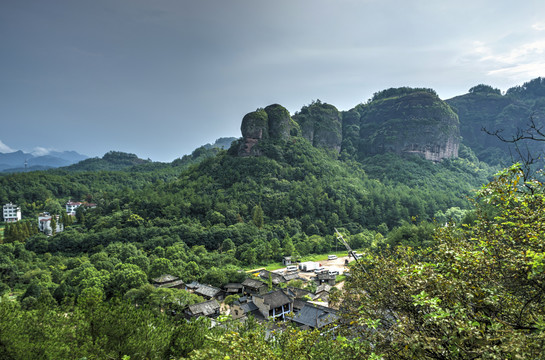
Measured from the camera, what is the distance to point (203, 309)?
19.4 m

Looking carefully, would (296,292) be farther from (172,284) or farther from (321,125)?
(321,125)

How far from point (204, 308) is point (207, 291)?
4.46 meters

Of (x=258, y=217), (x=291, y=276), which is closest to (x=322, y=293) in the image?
(x=291, y=276)

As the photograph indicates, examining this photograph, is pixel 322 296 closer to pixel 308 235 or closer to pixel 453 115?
pixel 308 235

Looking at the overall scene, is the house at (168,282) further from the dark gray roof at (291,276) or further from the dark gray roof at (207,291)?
the dark gray roof at (291,276)

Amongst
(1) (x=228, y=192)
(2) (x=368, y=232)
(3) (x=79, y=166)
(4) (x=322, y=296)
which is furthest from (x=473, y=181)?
(3) (x=79, y=166)

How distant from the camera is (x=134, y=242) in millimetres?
34406

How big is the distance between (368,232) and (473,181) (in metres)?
42.5

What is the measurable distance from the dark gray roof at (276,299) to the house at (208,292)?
530 centimetres

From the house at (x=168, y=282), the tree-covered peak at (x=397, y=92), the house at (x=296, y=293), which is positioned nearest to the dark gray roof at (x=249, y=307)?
the house at (x=296, y=293)

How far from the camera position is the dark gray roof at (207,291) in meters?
23.5

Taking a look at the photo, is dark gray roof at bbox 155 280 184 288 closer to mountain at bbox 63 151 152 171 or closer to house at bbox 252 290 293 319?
house at bbox 252 290 293 319

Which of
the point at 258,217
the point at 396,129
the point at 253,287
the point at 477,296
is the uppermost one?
the point at 396,129

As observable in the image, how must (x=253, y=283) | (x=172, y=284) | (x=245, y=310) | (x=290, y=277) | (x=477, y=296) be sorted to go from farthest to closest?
(x=290, y=277) < (x=253, y=283) < (x=172, y=284) < (x=245, y=310) < (x=477, y=296)
